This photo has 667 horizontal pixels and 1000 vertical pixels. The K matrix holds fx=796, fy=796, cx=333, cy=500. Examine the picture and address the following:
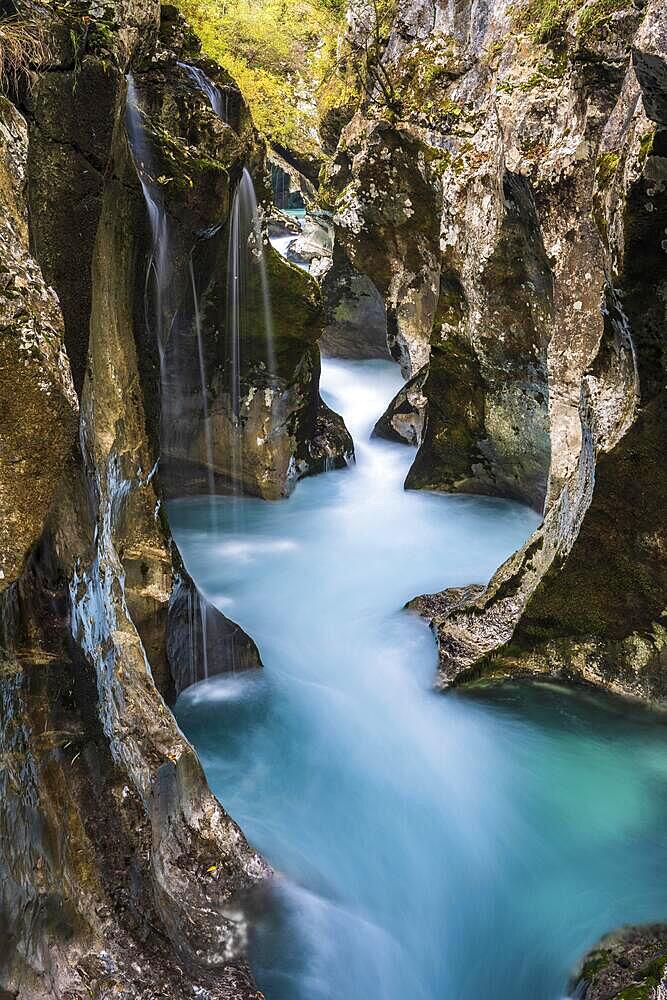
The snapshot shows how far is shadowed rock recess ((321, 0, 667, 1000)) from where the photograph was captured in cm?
503

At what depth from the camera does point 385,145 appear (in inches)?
407

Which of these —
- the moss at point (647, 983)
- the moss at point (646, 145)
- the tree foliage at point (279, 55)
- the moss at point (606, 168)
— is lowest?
the moss at point (647, 983)

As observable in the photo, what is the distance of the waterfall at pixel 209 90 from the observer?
757 centimetres

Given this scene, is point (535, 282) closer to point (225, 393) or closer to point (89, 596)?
point (225, 393)

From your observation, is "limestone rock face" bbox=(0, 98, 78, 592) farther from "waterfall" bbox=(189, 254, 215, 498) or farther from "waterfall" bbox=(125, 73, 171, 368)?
"waterfall" bbox=(189, 254, 215, 498)

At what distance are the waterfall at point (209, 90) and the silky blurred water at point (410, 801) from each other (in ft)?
16.3

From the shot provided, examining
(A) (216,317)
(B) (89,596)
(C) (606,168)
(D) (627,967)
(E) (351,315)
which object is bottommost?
(D) (627,967)

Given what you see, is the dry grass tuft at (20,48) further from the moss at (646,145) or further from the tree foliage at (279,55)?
the tree foliage at (279,55)

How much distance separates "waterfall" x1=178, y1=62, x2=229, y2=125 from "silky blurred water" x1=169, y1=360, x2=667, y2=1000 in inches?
196

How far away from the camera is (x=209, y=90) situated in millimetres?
7992

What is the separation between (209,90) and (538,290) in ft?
12.8

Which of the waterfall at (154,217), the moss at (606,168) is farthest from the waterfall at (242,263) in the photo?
the moss at (606,168)

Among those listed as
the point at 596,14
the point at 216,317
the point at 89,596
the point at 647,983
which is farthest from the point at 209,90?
the point at 647,983

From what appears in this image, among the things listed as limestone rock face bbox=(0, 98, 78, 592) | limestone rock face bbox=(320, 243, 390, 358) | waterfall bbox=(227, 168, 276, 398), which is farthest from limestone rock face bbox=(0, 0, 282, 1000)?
limestone rock face bbox=(320, 243, 390, 358)
